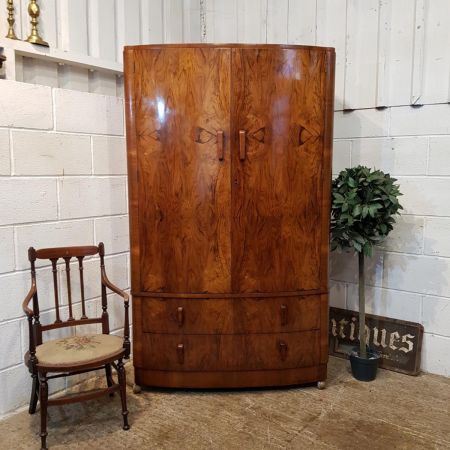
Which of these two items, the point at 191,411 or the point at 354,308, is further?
the point at 354,308

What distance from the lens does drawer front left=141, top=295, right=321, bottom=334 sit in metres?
2.39

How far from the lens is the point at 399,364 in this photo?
9.00 feet

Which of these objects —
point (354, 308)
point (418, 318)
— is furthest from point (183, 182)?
point (418, 318)

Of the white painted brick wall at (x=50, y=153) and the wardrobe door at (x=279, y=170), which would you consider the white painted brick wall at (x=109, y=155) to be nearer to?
the white painted brick wall at (x=50, y=153)

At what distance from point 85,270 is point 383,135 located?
192cm

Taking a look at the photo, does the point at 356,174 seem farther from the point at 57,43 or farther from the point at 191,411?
the point at 57,43

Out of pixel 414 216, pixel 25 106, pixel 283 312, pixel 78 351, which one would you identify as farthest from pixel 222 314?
pixel 25 106

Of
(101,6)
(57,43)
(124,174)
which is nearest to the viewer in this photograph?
(57,43)

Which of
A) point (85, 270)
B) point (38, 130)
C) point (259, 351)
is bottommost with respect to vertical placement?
point (259, 351)

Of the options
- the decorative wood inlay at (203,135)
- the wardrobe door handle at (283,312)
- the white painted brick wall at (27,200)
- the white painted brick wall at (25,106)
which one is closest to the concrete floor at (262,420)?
the wardrobe door handle at (283,312)

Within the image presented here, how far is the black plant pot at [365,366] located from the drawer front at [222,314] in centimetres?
51

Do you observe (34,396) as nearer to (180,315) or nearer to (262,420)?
(180,315)

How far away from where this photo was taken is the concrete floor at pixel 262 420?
204 cm

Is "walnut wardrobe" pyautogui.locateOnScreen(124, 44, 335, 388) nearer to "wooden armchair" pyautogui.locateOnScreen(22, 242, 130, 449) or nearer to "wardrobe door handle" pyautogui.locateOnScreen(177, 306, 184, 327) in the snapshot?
"wardrobe door handle" pyautogui.locateOnScreen(177, 306, 184, 327)
